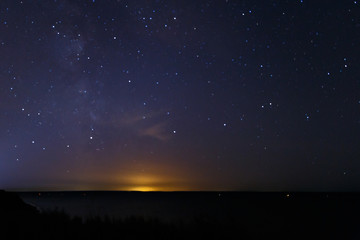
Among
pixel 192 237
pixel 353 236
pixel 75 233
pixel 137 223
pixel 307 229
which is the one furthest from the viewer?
pixel 307 229

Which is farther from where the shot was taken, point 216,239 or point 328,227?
point 328,227

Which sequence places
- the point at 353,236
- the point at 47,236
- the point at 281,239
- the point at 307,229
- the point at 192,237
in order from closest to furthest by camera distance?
the point at 47,236 → the point at 192,237 → the point at 281,239 → the point at 353,236 → the point at 307,229

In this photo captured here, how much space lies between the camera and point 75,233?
733 cm

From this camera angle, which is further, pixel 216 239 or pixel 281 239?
pixel 281 239

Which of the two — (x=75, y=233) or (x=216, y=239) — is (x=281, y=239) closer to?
(x=216, y=239)

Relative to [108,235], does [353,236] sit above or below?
below

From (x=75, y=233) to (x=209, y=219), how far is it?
14.3 feet

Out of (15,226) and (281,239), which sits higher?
(15,226)

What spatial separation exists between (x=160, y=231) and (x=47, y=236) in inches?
117

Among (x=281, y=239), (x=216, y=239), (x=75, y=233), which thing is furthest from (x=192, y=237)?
(x=281, y=239)

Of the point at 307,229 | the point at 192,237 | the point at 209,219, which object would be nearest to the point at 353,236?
the point at 307,229

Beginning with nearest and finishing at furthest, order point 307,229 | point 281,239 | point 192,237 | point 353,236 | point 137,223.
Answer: point 192,237, point 137,223, point 281,239, point 353,236, point 307,229

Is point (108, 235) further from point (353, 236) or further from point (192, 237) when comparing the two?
point (353, 236)

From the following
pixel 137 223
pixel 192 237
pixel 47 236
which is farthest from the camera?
pixel 137 223
